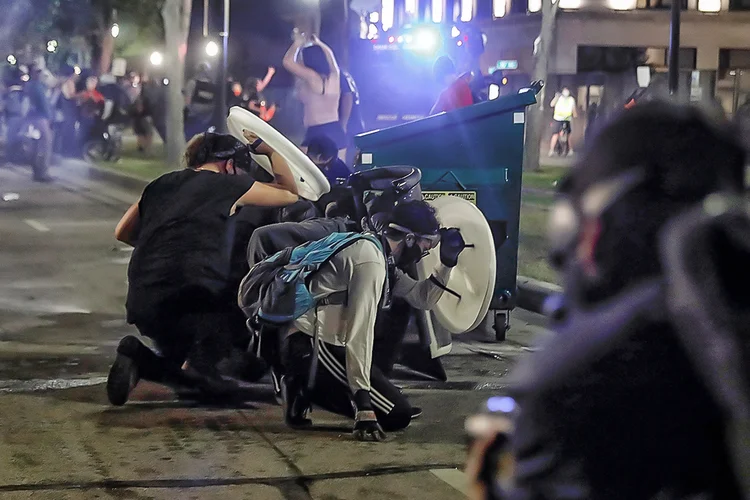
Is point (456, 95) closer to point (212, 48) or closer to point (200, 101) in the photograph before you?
point (200, 101)

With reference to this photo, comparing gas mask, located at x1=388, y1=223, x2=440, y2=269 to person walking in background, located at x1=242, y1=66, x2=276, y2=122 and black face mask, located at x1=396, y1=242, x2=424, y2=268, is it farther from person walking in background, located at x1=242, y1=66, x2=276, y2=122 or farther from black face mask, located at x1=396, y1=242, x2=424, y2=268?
person walking in background, located at x1=242, y1=66, x2=276, y2=122

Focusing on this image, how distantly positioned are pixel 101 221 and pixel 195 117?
10.2 meters

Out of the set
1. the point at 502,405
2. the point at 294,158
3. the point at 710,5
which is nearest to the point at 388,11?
the point at 710,5

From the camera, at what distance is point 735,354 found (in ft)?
5.34

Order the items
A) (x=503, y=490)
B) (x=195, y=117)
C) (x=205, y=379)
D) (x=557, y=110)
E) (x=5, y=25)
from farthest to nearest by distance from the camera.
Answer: (x=5, y=25), (x=557, y=110), (x=195, y=117), (x=205, y=379), (x=503, y=490)

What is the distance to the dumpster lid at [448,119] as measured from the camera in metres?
7.84

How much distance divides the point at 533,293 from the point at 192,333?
425 centimetres

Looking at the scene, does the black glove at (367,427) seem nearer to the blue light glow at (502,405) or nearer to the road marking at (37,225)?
the blue light glow at (502,405)

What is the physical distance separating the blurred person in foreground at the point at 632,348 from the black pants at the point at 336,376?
161 inches

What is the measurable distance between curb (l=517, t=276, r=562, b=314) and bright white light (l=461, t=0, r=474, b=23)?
116ft

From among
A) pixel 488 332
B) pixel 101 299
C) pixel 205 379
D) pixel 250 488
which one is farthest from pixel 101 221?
pixel 250 488

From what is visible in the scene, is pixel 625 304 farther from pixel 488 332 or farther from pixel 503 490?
pixel 488 332

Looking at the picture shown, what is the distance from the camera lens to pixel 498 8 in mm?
42219

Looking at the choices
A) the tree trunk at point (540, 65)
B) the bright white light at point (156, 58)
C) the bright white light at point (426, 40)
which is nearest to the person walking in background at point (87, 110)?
the bright white light at point (426, 40)
